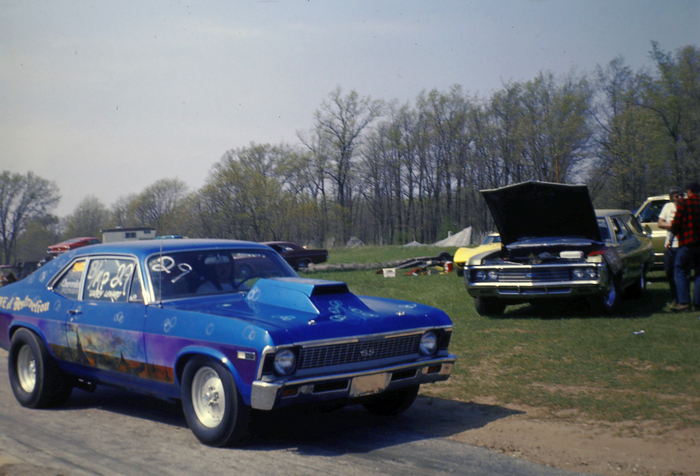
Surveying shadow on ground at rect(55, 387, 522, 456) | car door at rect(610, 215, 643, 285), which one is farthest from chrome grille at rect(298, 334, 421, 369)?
car door at rect(610, 215, 643, 285)

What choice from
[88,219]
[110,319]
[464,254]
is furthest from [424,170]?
[110,319]

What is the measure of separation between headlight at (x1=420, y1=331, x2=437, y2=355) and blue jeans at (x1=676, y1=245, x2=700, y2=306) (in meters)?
6.37

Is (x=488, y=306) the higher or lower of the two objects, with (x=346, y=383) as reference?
lower

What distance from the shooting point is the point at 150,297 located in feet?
18.8

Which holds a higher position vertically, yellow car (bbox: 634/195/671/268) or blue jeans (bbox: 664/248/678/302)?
yellow car (bbox: 634/195/671/268)

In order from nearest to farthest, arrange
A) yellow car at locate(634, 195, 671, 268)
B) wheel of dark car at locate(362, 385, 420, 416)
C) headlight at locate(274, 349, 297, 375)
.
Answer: headlight at locate(274, 349, 297, 375), wheel of dark car at locate(362, 385, 420, 416), yellow car at locate(634, 195, 671, 268)

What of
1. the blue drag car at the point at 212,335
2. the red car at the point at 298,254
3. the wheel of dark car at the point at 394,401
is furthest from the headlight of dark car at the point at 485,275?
the red car at the point at 298,254

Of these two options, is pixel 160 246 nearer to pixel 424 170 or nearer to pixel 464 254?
pixel 464 254

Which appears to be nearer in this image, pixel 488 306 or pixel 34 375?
pixel 34 375

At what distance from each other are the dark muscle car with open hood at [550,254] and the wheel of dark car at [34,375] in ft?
21.8

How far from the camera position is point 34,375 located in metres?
6.80

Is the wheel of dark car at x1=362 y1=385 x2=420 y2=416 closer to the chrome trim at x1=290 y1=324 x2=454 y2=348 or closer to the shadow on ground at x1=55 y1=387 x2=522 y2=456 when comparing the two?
the shadow on ground at x1=55 y1=387 x2=522 y2=456

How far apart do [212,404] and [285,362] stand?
77cm

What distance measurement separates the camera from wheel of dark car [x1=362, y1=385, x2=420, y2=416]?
19.6 feet
